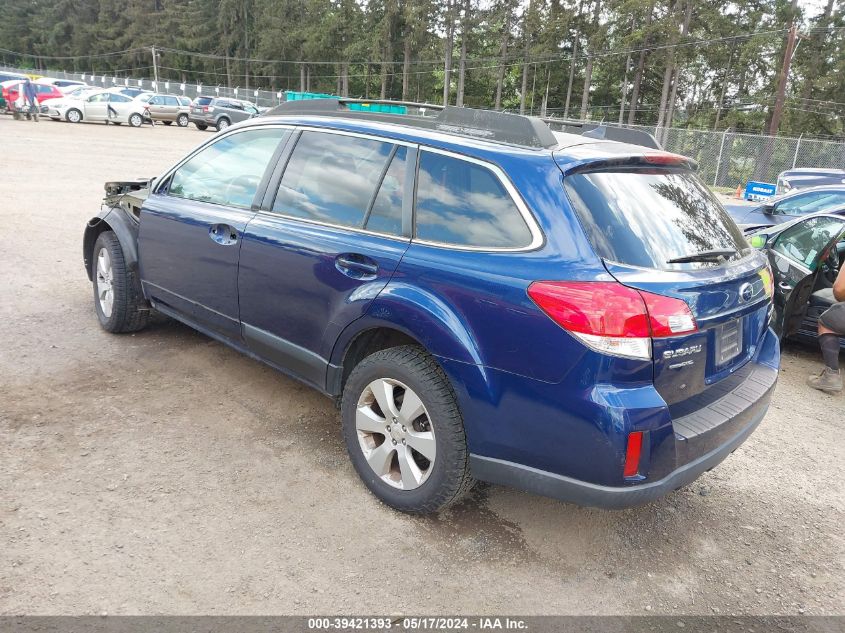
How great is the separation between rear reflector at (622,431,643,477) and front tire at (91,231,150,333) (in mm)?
3779

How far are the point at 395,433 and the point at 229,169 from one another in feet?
6.95

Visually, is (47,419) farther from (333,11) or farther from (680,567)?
(333,11)

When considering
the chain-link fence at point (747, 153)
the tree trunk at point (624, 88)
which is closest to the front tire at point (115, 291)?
the chain-link fence at point (747, 153)

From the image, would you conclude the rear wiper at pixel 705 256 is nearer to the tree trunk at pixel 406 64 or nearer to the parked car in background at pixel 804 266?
the parked car in background at pixel 804 266

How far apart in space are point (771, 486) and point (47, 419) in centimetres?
414

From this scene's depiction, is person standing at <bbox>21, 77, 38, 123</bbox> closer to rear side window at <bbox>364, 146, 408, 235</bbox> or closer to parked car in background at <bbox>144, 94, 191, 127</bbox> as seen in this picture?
parked car in background at <bbox>144, 94, 191, 127</bbox>

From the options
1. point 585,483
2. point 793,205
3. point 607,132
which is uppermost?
point 607,132

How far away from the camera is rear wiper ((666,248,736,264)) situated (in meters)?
2.52

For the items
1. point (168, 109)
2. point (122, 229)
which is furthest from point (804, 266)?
point (168, 109)

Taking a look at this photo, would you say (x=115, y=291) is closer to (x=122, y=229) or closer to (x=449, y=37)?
(x=122, y=229)

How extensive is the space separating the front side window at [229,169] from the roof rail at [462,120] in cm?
28

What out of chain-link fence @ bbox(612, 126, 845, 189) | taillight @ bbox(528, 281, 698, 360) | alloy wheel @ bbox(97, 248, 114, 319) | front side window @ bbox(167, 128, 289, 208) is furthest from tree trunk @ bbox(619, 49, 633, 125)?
taillight @ bbox(528, 281, 698, 360)

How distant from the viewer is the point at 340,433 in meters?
3.64

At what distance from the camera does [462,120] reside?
9.85 ft
